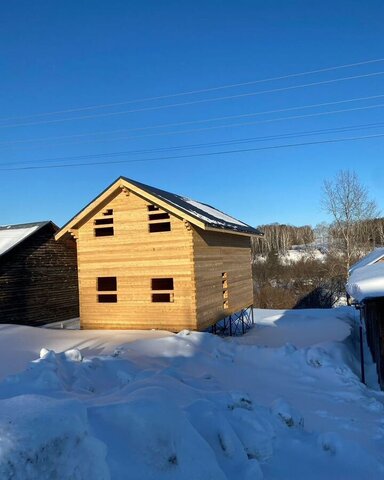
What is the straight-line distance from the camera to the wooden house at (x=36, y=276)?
1875 cm

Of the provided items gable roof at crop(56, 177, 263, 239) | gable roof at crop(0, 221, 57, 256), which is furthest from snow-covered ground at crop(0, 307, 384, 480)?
gable roof at crop(0, 221, 57, 256)

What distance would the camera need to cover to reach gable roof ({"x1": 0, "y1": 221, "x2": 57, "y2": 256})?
752 inches

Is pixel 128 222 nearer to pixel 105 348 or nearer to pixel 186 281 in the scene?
pixel 186 281

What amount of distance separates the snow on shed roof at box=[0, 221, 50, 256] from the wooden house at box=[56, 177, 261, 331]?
4.58 m

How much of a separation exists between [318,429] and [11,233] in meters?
18.6

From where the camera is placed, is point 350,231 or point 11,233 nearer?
point 11,233

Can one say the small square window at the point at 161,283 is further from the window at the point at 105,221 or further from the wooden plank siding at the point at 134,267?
the window at the point at 105,221

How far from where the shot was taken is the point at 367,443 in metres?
5.58

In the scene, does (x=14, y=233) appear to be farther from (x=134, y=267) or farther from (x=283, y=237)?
(x=283, y=237)

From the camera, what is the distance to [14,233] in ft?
67.4

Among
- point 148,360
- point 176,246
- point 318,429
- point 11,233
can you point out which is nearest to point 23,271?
point 11,233

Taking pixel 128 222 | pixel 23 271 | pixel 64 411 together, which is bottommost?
pixel 64 411

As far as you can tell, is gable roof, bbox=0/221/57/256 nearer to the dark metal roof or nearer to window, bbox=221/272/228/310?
the dark metal roof

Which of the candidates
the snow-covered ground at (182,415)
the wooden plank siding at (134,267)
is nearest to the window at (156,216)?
the wooden plank siding at (134,267)
